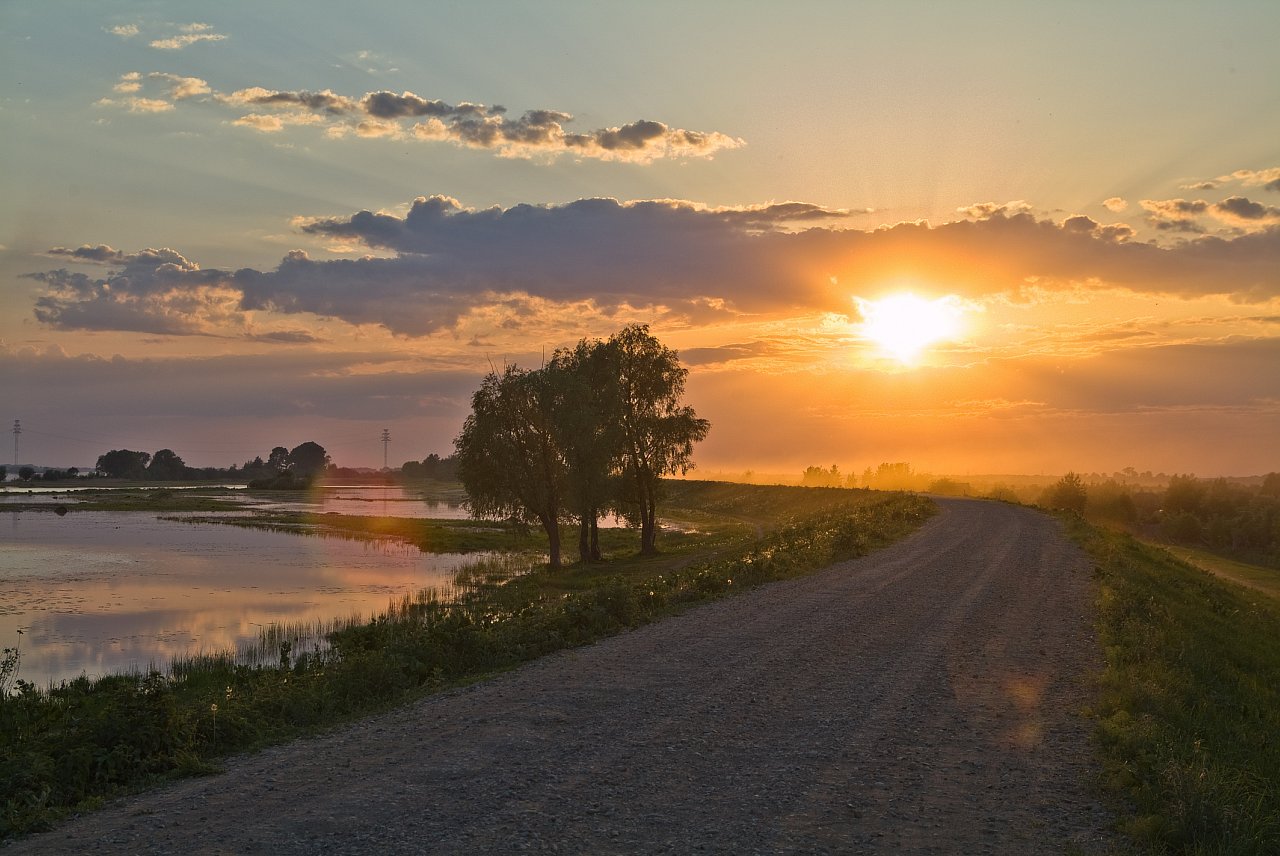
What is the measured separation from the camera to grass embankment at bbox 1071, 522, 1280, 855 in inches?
393

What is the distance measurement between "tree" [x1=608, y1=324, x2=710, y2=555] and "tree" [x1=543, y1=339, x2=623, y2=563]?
93 cm

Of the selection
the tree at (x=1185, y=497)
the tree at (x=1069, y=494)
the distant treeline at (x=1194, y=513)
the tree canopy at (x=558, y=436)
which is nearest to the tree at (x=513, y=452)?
the tree canopy at (x=558, y=436)

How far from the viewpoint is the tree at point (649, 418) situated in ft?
187

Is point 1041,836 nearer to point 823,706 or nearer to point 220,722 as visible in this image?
point 823,706

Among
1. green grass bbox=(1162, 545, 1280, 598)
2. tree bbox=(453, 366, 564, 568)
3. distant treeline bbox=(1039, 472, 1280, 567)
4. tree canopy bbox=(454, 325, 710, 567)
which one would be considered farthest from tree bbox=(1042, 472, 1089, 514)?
tree bbox=(453, 366, 564, 568)

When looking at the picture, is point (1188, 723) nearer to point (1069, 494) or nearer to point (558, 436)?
point (558, 436)

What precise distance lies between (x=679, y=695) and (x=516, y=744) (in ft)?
12.5

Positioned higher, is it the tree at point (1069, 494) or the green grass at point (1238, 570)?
the tree at point (1069, 494)

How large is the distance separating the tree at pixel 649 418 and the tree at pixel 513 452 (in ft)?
17.0

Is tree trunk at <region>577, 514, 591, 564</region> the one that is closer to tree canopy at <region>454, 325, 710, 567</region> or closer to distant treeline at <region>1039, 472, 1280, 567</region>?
tree canopy at <region>454, 325, 710, 567</region>

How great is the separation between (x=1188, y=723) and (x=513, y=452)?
4200 cm

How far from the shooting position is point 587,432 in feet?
173

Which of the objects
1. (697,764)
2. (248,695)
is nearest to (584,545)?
(248,695)

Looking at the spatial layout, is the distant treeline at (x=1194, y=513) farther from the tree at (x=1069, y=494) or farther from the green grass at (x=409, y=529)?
the green grass at (x=409, y=529)
